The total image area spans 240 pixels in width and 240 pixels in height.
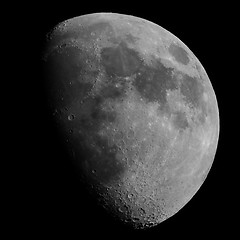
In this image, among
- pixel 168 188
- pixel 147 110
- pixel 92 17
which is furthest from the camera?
pixel 92 17

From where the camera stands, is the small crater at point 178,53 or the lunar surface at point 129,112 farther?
the small crater at point 178,53

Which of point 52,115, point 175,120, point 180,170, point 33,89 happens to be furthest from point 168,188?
point 33,89

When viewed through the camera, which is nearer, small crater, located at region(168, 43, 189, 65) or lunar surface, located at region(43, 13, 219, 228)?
lunar surface, located at region(43, 13, 219, 228)

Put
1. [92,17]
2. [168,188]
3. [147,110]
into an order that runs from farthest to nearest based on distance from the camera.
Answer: [92,17]
[168,188]
[147,110]

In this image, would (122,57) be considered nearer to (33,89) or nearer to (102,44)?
(102,44)

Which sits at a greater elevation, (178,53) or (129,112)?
(178,53)

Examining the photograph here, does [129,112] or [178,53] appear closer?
[129,112]

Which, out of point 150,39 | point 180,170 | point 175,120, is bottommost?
point 180,170

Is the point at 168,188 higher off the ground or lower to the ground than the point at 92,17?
lower
